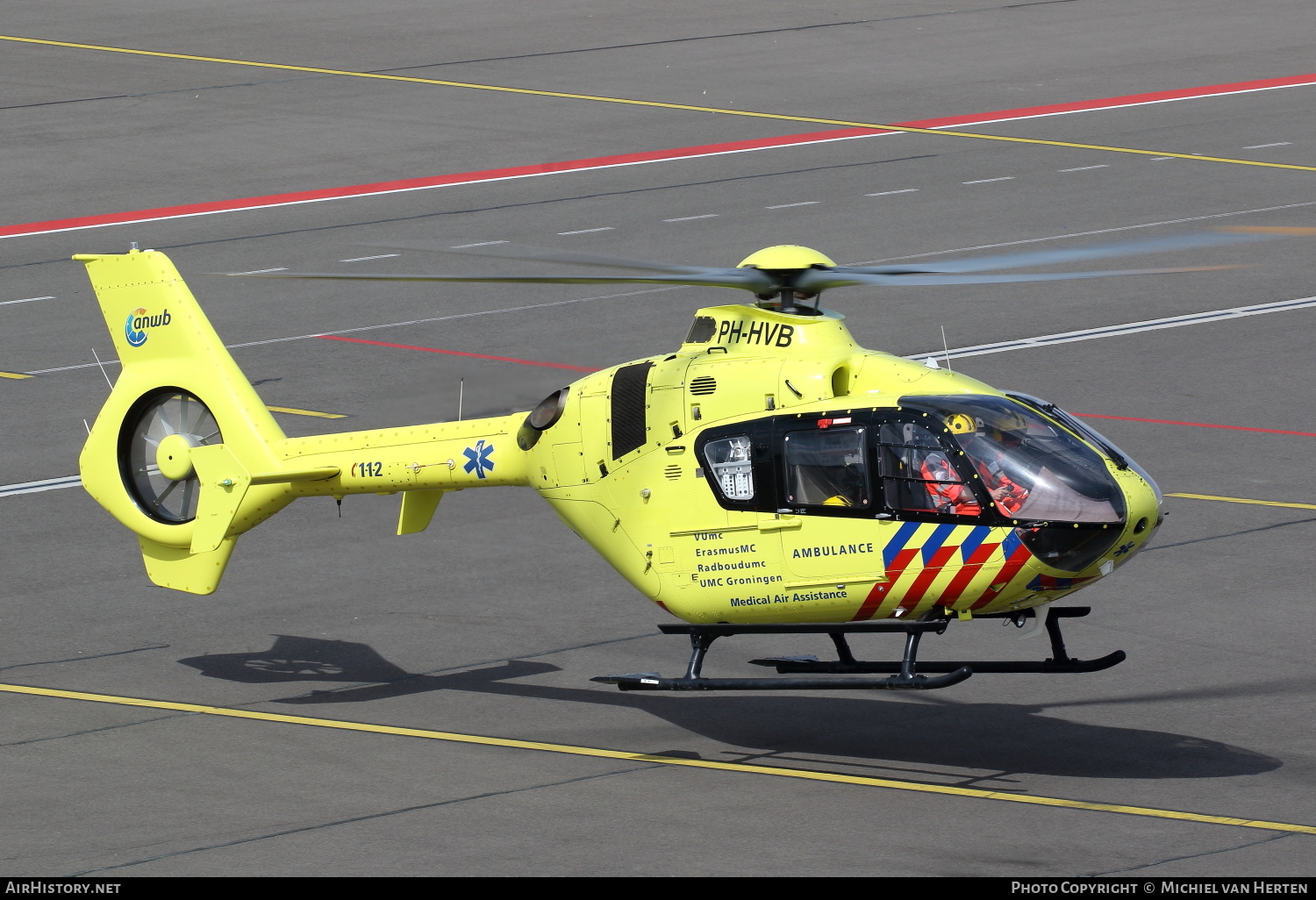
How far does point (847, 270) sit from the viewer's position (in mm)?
14266

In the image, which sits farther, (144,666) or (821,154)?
(821,154)

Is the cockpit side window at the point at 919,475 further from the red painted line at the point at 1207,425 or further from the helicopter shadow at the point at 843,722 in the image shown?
the red painted line at the point at 1207,425

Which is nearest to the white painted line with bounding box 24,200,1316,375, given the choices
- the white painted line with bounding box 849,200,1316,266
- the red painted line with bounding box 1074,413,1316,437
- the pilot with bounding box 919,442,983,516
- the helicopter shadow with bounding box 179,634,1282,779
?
the white painted line with bounding box 849,200,1316,266

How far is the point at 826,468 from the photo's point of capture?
1473 cm

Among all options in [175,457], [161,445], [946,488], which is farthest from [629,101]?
[946,488]

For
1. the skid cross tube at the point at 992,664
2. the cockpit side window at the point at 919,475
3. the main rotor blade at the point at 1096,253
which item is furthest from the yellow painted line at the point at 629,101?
the cockpit side window at the point at 919,475

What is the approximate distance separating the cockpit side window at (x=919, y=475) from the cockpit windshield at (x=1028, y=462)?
0.53 feet

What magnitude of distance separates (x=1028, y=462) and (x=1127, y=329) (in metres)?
15.7

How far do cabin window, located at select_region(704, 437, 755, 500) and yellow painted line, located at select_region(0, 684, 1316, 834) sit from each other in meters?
2.19

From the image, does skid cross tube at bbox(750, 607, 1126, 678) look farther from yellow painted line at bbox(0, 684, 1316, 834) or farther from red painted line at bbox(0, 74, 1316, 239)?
red painted line at bbox(0, 74, 1316, 239)

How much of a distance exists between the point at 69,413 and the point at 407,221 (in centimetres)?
1078

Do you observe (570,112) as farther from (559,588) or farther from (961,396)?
(961,396)

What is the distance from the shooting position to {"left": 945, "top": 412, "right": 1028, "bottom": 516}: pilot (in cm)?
1412

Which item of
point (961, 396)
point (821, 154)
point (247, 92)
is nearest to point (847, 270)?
point (961, 396)
